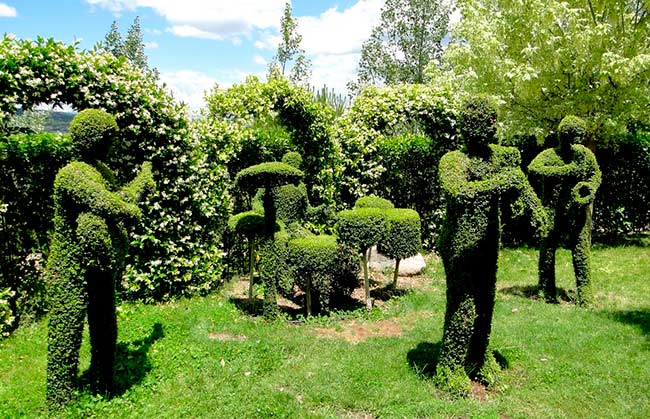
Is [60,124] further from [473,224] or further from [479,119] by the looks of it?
[473,224]

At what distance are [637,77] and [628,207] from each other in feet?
12.4

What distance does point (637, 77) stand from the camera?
461 inches

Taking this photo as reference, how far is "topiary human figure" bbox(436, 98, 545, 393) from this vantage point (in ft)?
16.2

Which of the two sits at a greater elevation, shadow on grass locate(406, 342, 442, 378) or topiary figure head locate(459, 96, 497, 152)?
topiary figure head locate(459, 96, 497, 152)

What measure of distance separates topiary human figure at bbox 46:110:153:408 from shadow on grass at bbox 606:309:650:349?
281 inches

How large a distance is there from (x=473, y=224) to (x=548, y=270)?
14.3 feet

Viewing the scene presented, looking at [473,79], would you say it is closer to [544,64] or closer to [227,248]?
[544,64]

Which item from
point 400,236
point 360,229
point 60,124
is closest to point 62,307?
point 360,229

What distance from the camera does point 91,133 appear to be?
4.61 metres

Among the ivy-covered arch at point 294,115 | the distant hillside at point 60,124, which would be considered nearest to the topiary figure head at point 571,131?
the ivy-covered arch at point 294,115

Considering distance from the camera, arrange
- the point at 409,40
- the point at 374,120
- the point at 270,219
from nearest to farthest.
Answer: the point at 270,219 → the point at 374,120 → the point at 409,40

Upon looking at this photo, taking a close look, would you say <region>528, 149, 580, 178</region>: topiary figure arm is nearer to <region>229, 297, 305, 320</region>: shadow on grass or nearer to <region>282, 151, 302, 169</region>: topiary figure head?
<region>282, 151, 302, 169</region>: topiary figure head

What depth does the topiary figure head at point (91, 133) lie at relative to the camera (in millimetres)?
4578

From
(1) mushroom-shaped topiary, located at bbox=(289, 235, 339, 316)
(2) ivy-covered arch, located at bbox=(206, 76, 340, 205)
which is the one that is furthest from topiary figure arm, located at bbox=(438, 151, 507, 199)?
(2) ivy-covered arch, located at bbox=(206, 76, 340, 205)
